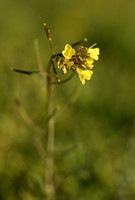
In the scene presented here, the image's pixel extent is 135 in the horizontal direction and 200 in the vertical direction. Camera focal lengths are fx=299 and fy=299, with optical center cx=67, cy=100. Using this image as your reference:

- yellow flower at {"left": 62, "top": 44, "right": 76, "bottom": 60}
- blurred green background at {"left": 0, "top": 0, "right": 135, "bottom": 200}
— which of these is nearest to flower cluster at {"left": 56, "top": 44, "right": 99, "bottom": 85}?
yellow flower at {"left": 62, "top": 44, "right": 76, "bottom": 60}

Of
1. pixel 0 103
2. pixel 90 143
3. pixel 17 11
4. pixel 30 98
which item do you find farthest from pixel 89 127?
pixel 17 11

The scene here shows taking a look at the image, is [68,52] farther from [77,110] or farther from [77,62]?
[77,110]

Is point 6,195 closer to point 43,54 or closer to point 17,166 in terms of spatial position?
point 17,166

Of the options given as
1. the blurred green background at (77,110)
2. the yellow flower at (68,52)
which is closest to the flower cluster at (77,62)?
the yellow flower at (68,52)

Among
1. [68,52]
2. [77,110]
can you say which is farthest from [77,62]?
[77,110]

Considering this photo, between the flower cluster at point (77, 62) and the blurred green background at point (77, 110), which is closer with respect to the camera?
the flower cluster at point (77, 62)

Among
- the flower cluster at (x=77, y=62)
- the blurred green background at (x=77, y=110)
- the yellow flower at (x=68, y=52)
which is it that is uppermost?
the yellow flower at (x=68, y=52)

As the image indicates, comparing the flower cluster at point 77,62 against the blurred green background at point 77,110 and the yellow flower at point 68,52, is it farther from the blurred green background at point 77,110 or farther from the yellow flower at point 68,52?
the blurred green background at point 77,110

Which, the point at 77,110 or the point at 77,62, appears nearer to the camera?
the point at 77,62
